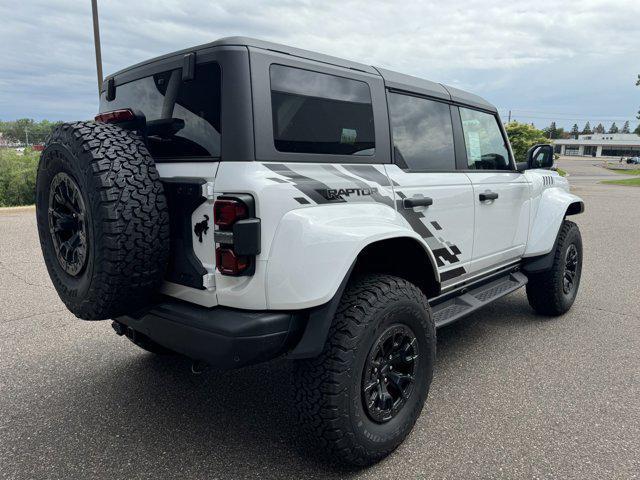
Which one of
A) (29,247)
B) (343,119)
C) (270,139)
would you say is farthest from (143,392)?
(29,247)

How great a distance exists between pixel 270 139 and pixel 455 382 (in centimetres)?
210

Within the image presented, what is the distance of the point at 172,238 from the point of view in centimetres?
220

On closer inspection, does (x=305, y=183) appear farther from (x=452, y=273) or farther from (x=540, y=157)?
(x=540, y=157)

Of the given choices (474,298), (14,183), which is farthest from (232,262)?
(14,183)

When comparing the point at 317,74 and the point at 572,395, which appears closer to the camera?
the point at 317,74

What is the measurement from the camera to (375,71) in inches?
106

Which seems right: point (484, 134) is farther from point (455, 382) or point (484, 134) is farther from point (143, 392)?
point (143, 392)

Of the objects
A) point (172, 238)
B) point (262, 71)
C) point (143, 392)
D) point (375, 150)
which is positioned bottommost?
point (143, 392)

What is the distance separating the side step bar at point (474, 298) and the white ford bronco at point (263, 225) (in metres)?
0.39

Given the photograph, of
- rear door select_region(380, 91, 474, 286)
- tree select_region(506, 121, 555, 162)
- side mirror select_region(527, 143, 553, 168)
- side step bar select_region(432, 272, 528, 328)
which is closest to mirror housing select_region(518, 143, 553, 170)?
side mirror select_region(527, 143, 553, 168)

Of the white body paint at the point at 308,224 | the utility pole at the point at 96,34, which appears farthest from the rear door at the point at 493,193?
the utility pole at the point at 96,34

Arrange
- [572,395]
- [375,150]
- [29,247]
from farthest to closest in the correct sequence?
[29,247]
[572,395]
[375,150]

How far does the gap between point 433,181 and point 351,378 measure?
1399 mm

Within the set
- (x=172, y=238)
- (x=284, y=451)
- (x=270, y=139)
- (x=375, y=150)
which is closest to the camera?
(x=270, y=139)
